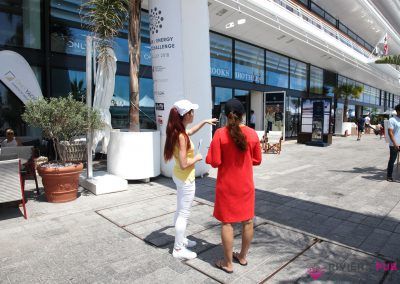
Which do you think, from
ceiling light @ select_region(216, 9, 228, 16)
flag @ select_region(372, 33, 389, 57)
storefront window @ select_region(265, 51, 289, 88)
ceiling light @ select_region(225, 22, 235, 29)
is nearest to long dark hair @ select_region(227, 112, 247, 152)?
ceiling light @ select_region(216, 9, 228, 16)

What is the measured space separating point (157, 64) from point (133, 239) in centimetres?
421

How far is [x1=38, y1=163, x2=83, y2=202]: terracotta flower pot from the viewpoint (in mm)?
4938

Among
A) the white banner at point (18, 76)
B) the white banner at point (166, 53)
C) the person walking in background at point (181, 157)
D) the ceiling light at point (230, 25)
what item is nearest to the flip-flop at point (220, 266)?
the person walking in background at point (181, 157)

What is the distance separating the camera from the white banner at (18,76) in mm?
7461

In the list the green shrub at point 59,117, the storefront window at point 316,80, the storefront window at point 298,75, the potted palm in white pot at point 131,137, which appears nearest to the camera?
the green shrub at point 59,117

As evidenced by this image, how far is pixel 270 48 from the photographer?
16109mm

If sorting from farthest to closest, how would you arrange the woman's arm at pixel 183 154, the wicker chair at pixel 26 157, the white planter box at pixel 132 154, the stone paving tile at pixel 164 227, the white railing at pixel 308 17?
the white railing at pixel 308 17 < the white planter box at pixel 132 154 < the wicker chair at pixel 26 157 < the stone paving tile at pixel 164 227 < the woman's arm at pixel 183 154

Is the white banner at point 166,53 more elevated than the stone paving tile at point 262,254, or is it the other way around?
the white banner at point 166,53

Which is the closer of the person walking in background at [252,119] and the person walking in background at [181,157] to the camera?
the person walking in background at [181,157]

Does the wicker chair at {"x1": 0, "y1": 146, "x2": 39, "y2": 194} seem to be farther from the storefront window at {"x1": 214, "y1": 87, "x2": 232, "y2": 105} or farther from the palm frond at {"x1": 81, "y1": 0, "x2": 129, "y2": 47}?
the storefront window at {"x1": 214, "y1": 87, "x2": 232, "y2": 105}

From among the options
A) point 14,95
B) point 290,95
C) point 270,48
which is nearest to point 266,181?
point 14,95

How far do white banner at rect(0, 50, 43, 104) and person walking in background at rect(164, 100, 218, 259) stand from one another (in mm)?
5675

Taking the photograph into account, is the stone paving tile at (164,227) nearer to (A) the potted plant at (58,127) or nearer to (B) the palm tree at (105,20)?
(A) the potted plant at (58,127)

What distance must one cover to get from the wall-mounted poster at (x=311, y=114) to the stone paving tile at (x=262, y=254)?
1208 cm
